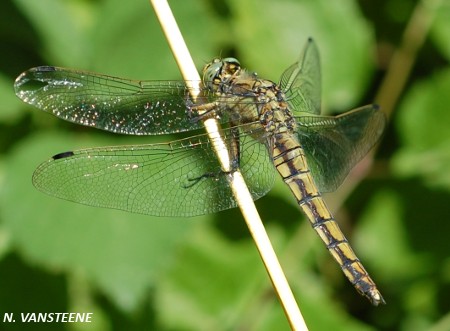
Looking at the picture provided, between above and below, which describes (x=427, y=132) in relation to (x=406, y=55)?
below

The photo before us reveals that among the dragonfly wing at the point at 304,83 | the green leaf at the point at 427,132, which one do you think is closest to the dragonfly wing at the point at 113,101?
the dragonfly wing at the point at 304,83

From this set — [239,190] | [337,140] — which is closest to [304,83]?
[337,140]

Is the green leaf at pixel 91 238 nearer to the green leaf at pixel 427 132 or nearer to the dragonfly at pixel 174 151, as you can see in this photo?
the dragonfly at pixel 174 151

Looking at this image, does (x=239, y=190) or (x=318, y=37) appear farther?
(x=318, y=37)

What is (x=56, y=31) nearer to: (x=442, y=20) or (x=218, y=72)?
(x=218, y=72)

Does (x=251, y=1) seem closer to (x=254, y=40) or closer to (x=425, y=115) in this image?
(x=254, y=40)

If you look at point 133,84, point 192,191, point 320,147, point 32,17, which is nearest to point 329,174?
point 320,147

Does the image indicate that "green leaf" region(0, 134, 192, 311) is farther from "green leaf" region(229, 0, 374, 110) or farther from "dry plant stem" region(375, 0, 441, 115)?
"dry plant stem" region(375, 0, 441, 115)
